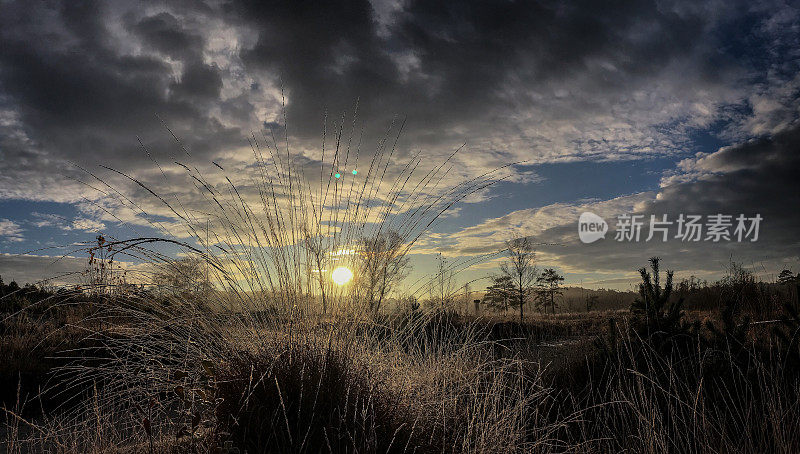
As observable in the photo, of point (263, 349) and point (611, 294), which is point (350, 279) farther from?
point (611, 294)

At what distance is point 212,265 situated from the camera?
2996 millimetres

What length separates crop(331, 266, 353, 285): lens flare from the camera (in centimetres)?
316

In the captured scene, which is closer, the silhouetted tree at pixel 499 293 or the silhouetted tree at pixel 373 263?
the silhouetted tree at pixel 373 263

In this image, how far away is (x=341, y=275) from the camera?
3.25 m

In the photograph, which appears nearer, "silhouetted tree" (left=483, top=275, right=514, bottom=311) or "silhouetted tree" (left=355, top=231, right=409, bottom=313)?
"silhouetted tree" (left=355, top=231, right=409, bottom=313)

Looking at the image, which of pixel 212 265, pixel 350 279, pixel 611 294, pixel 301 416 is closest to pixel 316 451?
pixel 301 416

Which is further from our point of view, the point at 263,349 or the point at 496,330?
the point at 496,330

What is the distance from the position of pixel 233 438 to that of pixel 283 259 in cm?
110

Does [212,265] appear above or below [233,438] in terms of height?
above

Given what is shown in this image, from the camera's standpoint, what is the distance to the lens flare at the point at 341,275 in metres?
3.16

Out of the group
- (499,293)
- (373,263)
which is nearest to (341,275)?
(373,263)

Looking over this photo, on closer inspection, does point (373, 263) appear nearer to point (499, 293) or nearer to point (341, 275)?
point (341, 275)

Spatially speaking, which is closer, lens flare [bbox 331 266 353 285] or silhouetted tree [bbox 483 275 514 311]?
lens flare [bbox 331 266 353 285]

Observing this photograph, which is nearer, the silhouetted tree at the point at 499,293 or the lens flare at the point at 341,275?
the lens flare at the point at 341,275
